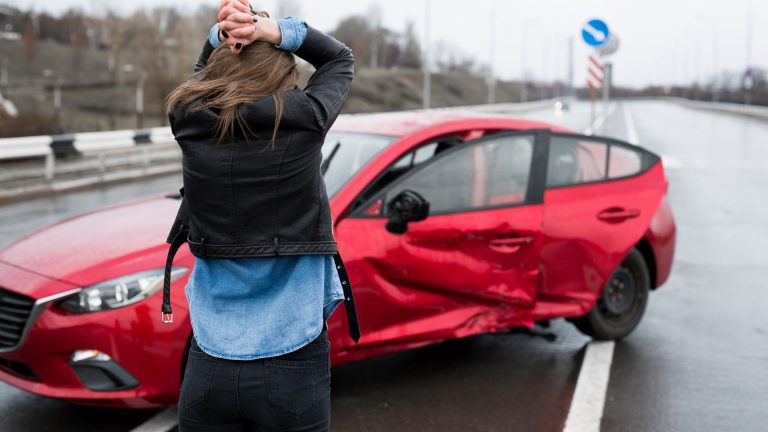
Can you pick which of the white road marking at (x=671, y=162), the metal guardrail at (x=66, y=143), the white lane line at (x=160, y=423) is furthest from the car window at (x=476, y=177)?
the white road marking at (x=671, y=162)

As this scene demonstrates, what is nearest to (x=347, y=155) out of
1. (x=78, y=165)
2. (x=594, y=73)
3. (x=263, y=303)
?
(x=263, y=303)

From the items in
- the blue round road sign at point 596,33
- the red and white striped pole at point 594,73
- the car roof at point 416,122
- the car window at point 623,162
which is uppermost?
the blue round road sign at point 596,33

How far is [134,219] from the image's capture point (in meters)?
4.71

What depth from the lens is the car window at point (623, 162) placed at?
5684mm

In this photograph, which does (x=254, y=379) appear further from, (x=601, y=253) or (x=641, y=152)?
(x=641, y=152)

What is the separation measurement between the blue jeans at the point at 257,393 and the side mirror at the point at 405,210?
2150mm

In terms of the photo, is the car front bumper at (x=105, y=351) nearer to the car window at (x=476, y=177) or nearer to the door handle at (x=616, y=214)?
the car window at (x=476, y=177)

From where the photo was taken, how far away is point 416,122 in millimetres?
5090

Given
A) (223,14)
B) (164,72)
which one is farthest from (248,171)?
(164,72)

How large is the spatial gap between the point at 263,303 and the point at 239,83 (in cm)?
54

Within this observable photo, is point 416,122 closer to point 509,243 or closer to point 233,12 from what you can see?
point 509,243

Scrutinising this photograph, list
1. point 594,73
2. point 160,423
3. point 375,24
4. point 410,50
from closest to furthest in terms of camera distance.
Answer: point 160,423, point 594,73, point 375,24, point 410,50

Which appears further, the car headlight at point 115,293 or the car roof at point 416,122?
the car roof at point 416,122

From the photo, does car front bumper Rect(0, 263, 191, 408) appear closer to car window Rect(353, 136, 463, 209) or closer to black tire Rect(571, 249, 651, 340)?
car window Rect(353, 136, 463, 209)
